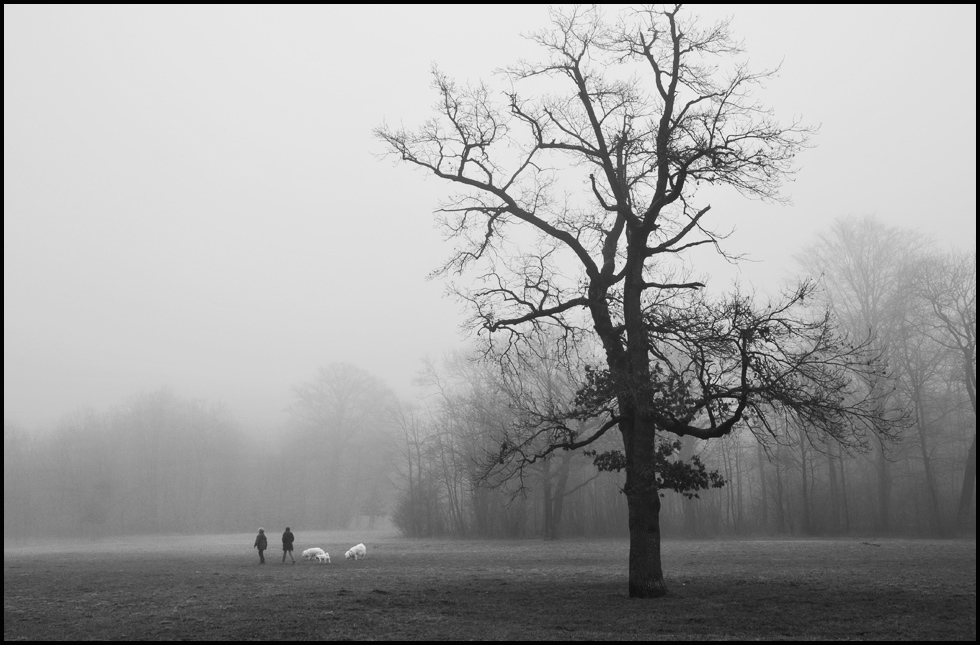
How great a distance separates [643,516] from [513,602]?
131 inches

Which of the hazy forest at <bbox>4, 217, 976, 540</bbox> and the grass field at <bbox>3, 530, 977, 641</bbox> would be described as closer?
the grass field at <bbox>3, 530, 977, 641</bbox>

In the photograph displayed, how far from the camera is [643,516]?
17188mm

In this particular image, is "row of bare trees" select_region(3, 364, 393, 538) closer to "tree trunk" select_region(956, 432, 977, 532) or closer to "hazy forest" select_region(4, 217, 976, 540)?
"hazy forest" select_region(4, 217, 976, 540)

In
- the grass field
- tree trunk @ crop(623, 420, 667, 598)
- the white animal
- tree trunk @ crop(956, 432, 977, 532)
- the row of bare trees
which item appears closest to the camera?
the grass field

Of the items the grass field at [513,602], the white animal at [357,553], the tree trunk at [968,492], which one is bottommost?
the white animal at [357,553]

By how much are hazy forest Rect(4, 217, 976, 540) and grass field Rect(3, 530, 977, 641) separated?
3.18 metres

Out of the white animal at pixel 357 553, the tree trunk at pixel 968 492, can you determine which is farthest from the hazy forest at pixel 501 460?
the white animal at pixel 357 553

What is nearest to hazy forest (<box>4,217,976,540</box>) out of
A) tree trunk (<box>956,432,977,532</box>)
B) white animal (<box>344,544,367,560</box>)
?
tree trunk (<box>956,432,977,532</box>)

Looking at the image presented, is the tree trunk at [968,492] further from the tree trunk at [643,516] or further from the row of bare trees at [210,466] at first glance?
the row of bare trees at [210,466]

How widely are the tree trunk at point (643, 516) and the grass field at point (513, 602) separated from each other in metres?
0.62

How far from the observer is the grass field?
43.4 ft

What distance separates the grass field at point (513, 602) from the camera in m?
13.2

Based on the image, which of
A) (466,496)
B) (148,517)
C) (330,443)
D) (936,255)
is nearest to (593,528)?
(466,496)

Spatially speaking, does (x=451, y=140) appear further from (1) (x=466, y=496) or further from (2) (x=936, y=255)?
(1) (x=466, y=496)
